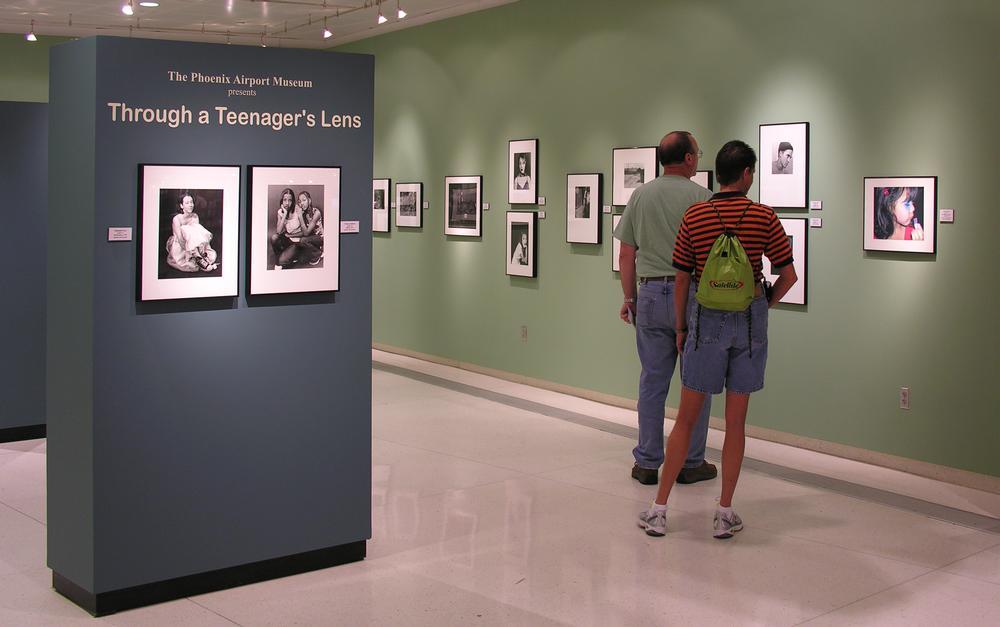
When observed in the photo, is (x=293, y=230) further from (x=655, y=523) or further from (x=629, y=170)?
(x=629, y=170)

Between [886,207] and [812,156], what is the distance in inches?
27.3

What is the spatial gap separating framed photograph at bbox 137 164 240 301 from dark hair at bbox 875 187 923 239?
4322mm

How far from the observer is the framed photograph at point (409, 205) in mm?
11852

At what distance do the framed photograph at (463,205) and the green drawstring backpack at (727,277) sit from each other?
237 inches

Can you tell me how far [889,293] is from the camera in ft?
23.1

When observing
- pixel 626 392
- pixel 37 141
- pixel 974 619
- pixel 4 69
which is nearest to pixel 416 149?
pixel 626 392

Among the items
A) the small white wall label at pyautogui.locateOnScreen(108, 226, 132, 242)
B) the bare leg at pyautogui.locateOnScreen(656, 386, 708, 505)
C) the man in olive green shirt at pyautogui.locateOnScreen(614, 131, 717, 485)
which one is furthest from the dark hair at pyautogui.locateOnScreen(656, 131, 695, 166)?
the small white wall label at pyautogui.locateOnScreen(108, 226, 132, 242)

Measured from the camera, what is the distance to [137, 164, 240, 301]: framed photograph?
4301 millimetres

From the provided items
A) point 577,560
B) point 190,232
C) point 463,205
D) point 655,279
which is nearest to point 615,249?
point 463,205

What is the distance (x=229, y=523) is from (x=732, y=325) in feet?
8.03

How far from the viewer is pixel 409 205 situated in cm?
1202

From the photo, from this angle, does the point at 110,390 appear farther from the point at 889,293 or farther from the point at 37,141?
the point at 889,293

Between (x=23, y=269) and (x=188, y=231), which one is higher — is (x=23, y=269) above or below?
below

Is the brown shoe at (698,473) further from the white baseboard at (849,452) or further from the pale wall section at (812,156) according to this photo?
the pale wall section at (812,156)
